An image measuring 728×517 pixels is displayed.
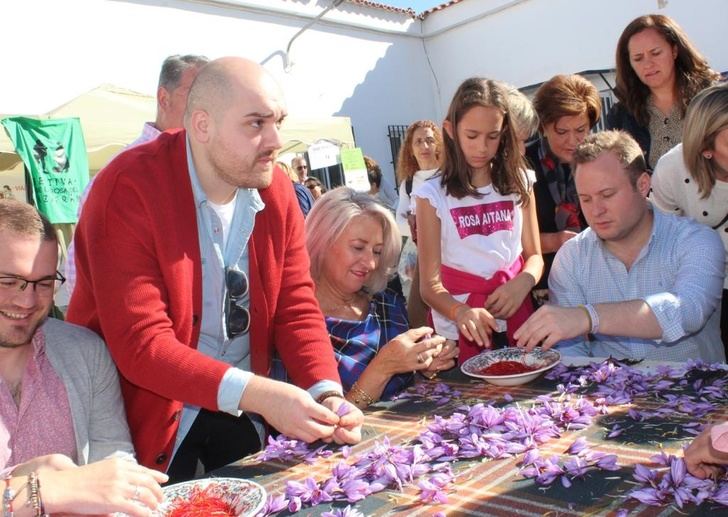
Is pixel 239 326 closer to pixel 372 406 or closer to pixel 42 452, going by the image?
pixel 372 406

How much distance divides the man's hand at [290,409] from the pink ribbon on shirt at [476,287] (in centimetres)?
146

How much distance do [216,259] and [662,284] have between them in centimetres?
165

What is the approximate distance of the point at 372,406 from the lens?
2.16 m

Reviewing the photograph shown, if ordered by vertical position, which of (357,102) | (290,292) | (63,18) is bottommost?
(290,292)

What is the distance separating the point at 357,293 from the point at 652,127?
196 cm

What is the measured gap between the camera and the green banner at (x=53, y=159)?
20.4 feet

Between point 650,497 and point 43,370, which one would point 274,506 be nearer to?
point 650,497

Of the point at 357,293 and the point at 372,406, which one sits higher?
the point at 357,293

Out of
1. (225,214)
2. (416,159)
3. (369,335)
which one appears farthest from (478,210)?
(416,159)

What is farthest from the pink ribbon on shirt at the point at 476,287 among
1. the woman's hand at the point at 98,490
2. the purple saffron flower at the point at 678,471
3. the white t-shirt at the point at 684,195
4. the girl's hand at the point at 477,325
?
the woman's hand at the point at 98,490

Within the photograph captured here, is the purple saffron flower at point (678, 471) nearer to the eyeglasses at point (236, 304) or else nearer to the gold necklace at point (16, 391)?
the eyeglasses at point (236, 304)

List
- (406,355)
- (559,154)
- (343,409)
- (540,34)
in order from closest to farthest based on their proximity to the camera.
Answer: (343,409) < (406,355) < (559,154) < (540,34)

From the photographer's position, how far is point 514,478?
1438 millimetres

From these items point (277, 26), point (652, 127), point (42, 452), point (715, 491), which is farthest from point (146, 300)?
point (277, 26)
